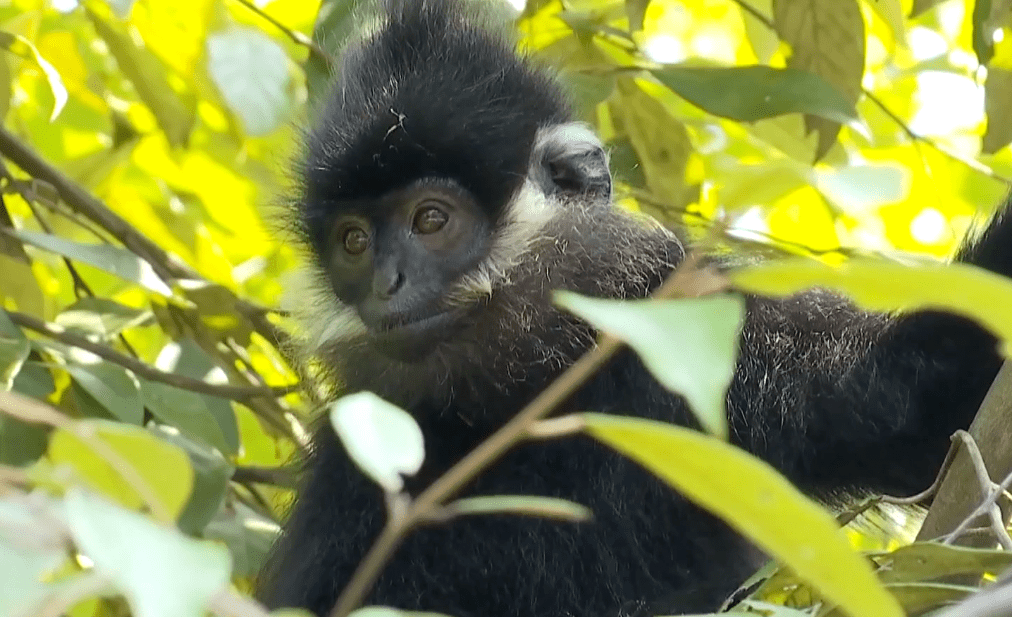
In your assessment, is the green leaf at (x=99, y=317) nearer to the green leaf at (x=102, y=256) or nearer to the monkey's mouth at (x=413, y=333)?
the green leaf at (x=102, y=256)

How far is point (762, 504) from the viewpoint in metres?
0.96

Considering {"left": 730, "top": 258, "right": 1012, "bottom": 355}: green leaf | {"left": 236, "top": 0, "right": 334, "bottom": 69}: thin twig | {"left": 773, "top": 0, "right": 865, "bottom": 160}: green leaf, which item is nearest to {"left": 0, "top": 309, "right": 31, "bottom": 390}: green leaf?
{"left": 236, "top": 0, "right": 334, "bottom": 69}: thin twig

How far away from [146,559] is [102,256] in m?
2.40

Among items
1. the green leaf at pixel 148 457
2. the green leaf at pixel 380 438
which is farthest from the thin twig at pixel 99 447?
the green leaf at pixel 380 438

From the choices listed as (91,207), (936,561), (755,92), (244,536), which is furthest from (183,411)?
(936,561)

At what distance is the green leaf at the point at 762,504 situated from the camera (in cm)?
95

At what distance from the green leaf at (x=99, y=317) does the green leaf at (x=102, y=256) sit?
0.93 feet

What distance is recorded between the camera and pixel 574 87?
3.40 metres

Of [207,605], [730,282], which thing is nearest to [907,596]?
[730,282]

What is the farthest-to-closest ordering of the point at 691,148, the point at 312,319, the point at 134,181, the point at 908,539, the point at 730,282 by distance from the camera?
1. the point at 134,181
2. the point at 691,148
3. the point at 312,319
4. the point at 908,539
5. the point at 730,282

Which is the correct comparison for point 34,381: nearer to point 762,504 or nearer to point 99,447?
point 99,447

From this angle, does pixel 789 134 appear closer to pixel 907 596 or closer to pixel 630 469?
pixel 630 469

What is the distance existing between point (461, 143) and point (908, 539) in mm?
1350

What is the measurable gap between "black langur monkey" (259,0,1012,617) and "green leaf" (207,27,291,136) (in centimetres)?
22
